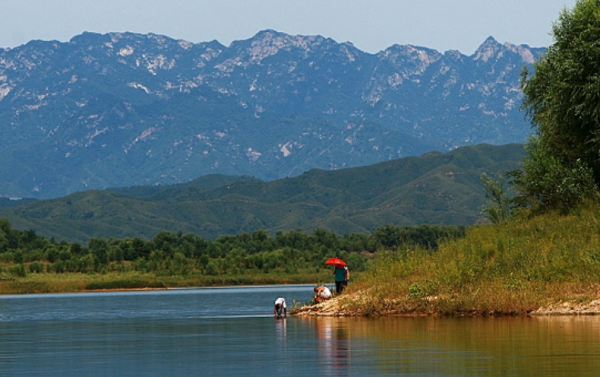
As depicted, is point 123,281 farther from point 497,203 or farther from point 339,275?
point 339,275

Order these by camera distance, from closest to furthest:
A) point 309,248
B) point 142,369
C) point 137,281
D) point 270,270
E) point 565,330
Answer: point 142,369 < point 565,330 < point 137,281 < point 270,270 < point 309,248

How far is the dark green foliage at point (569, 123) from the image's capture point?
181 feet

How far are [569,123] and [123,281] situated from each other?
3798 inches

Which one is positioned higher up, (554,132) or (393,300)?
(554,132)

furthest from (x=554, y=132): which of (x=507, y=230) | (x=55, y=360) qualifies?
(x=55, y=360)

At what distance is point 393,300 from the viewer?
155 ft

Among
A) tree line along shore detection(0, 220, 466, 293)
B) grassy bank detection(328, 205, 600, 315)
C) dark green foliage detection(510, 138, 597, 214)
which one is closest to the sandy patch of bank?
grassy bank detection(328, 205, 600, 315)

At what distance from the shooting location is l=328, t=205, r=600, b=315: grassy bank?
144 feet

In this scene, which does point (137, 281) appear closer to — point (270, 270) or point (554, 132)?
point (270, 270)

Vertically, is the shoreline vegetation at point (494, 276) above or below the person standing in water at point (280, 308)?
above

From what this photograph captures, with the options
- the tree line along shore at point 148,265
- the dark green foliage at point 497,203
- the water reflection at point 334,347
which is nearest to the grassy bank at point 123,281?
the tree line along shore at point 148,265

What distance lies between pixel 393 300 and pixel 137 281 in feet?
337

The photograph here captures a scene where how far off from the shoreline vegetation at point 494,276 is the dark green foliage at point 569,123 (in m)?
4.28

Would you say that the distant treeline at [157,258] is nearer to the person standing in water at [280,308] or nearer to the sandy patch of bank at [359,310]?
the person standing in water at [280,308]
